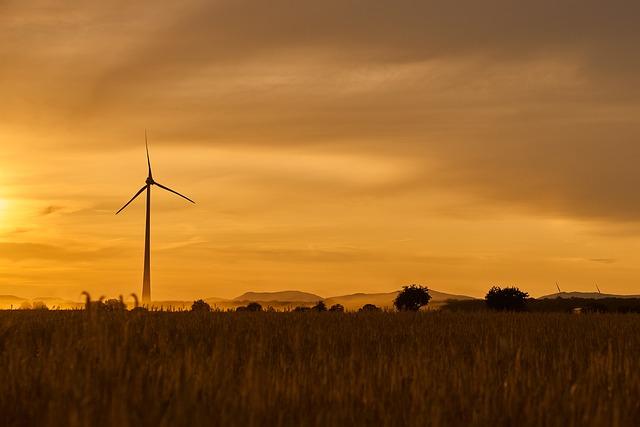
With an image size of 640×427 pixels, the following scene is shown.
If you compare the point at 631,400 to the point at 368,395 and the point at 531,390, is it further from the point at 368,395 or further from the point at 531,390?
the point at 368,395

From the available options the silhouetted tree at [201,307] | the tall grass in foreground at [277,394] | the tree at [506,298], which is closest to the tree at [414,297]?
the tree at [506,298]

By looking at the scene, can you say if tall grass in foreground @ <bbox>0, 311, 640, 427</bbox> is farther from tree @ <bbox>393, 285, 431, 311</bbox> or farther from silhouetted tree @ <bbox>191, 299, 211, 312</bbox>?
tree @ <bbox>393, 285, 431, 311</bbox>

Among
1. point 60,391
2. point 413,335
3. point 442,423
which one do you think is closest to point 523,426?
point 442,423

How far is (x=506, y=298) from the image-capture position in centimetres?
4675

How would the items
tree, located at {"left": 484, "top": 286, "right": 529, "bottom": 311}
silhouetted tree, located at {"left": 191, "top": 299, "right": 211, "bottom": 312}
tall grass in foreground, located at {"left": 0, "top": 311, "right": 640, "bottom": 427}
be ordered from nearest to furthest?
1. tall grass in foreground, located at {"left": 0, "top": 311, "right": 640, "bottom": 427}
2. silhouetted tree, located at {"left": 191, "top": 299, "right": 211, "bottom": 312}
3. tree, located at {"left": 484, "top": 286, "right": 529, "bottom": 311}

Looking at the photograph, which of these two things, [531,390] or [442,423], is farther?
[531,390]

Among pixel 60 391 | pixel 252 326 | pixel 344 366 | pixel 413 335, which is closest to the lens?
pixel 60 391

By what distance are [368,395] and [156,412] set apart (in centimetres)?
230

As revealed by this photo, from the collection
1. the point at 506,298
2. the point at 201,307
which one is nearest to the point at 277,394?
the point at 201,307

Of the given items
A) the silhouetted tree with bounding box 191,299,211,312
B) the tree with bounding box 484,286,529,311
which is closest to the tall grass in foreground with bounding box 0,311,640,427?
the silhouetted tree with bounding box 191,299,211,312

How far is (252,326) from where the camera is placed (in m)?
17.5

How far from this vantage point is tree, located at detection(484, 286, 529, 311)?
46516 mm

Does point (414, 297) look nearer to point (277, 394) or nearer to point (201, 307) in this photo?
point (201, 307)

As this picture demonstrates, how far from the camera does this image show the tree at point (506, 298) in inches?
1831
